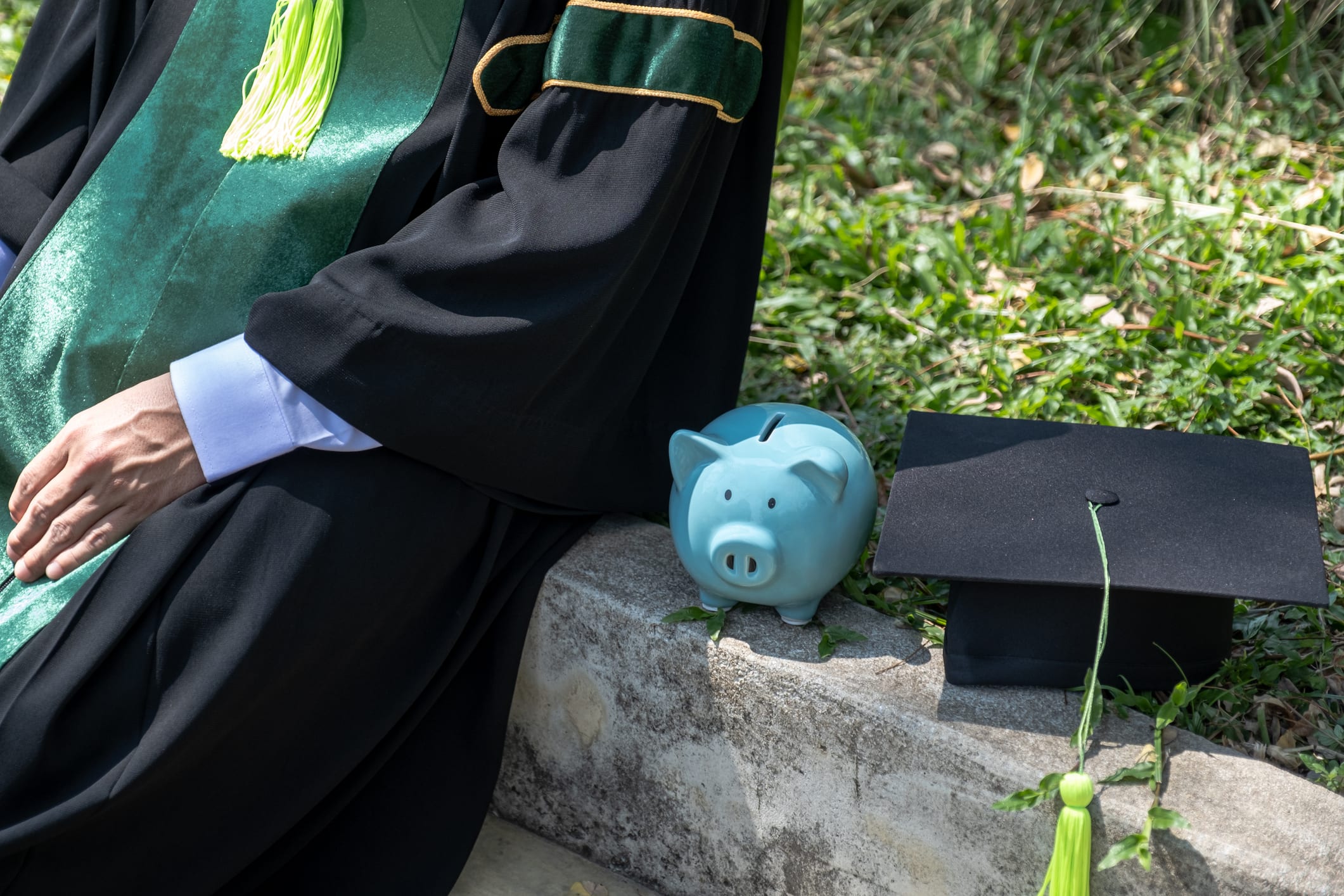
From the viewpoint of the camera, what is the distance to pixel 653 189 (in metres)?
1.65

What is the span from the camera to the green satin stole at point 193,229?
1747mm

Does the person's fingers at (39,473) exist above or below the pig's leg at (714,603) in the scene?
above

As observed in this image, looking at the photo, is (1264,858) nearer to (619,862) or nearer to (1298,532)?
(1298,532)

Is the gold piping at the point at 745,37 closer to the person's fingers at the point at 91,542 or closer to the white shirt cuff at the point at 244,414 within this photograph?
the white shirt cuff at the point at 244,414

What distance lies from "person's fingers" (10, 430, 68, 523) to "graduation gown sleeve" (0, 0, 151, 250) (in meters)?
0.48

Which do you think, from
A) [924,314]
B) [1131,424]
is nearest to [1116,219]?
[924,314]

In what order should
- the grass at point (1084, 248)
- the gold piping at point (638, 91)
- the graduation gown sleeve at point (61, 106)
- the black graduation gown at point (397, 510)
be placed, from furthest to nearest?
the grass at point (1084, 248) < the graduation gown sleeve at point (61, 106) < the gold piping at point (638, 91) < the black graduation gown at point (397, 510)

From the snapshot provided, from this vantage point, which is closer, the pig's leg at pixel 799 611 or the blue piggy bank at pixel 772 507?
the blue piggy bank at pixel 772 507

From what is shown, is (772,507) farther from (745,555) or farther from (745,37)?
(745,37)

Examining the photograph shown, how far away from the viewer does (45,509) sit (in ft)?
5.25

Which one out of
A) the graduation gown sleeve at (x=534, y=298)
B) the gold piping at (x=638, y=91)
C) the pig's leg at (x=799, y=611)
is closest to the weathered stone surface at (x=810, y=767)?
the pig's leg at (x=799, y=611)

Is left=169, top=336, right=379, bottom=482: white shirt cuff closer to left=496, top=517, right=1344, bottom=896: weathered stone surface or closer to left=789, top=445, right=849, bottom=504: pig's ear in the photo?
left=496, top=517, right=1344, bottom=896: weathered stone surface

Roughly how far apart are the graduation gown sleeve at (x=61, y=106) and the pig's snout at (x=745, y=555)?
1161 millimetres

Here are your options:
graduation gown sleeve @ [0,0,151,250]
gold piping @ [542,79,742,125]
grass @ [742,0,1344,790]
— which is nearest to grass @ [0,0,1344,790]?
grass @ [742,0,1344,790]
